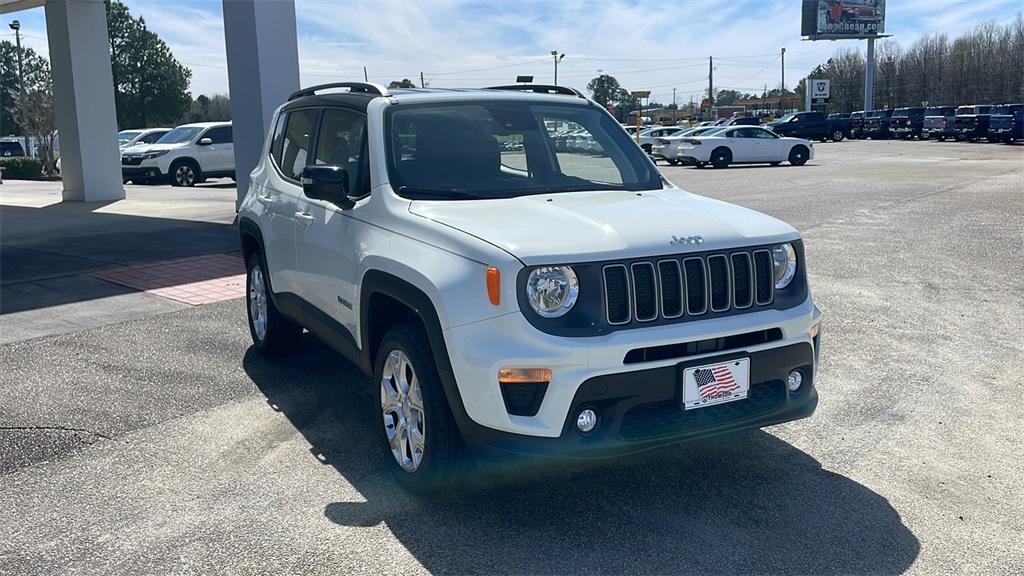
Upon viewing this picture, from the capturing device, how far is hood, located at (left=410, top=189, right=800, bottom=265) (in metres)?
3.76

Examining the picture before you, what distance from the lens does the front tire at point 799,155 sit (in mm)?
30516

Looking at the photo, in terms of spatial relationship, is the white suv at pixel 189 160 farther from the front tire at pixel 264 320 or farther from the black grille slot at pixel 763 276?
the black grille slot at pixel 763 276

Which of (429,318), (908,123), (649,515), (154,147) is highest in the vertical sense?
(154,147)

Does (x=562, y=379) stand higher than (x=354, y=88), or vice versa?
(x=354, y=88)

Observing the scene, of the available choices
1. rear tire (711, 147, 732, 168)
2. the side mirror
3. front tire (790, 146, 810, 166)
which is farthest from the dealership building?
front tire (790, 146, 810, 166)

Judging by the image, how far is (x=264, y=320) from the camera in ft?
21.3

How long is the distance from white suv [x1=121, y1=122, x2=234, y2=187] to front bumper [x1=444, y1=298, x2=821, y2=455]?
21.6m

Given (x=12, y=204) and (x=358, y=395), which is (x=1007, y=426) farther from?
(x=12, y=204)

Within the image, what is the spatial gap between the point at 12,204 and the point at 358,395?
1605 centimetres

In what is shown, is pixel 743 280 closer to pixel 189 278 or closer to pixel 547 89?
pixel 547 89

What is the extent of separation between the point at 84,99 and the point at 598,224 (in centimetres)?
1683

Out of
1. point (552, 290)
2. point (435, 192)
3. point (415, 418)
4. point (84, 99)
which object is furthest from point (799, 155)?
point (552, 290)

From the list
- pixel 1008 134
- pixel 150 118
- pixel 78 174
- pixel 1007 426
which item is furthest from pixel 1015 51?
pixel 1007 426

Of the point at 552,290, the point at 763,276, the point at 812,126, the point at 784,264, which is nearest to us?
the point at 552,290
